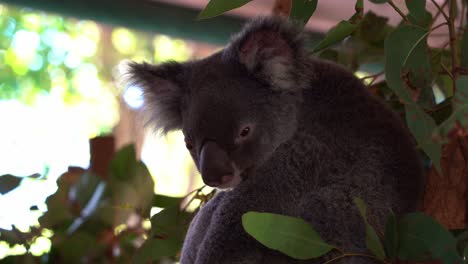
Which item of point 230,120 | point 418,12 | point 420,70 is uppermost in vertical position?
point 418,12

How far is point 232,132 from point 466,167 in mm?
560

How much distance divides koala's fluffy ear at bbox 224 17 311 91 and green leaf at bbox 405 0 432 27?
1.08 ft

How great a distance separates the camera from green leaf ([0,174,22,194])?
4.50 ft

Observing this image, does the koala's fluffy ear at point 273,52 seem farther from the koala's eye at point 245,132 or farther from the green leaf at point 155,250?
the green leaf at point 155,250

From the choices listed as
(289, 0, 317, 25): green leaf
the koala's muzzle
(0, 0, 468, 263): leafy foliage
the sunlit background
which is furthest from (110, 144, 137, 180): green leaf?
the sunlit background

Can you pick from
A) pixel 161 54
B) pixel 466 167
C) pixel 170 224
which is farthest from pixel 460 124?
pixel 161 54

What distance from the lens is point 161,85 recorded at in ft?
6.23

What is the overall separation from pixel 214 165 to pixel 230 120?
0.13 m

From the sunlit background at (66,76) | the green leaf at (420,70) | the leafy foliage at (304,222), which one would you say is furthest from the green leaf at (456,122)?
the sunlit background at (66,76)

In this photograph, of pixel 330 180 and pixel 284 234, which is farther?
pixel 330 180

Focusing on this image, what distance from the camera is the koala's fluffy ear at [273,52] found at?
160cm

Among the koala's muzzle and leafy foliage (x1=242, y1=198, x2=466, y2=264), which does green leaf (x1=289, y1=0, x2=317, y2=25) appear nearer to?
the koala's muzzle

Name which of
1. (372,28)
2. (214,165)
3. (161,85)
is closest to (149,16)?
(161,85)

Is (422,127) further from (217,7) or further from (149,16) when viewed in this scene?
(149,16)
